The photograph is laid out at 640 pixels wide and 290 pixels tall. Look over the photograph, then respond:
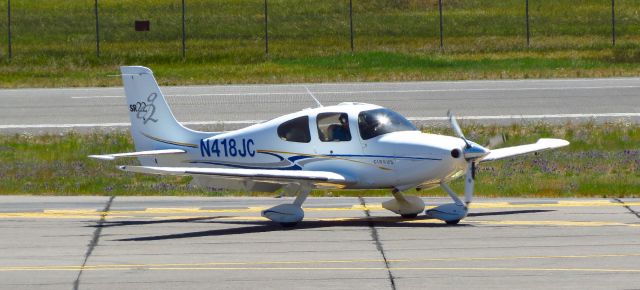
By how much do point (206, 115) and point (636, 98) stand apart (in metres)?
11.6

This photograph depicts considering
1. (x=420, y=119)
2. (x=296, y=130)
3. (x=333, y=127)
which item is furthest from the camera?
(x=420, y=119)

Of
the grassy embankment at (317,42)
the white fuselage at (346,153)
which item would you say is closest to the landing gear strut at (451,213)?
the white fuselage at (346,153)

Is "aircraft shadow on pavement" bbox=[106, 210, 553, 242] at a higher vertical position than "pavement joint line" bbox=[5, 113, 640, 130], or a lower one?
lower

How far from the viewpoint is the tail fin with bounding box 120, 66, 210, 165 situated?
2053cm

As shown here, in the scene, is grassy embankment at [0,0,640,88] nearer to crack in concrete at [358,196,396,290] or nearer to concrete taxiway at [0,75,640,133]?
concrete taxiway at [0,75,640,133]

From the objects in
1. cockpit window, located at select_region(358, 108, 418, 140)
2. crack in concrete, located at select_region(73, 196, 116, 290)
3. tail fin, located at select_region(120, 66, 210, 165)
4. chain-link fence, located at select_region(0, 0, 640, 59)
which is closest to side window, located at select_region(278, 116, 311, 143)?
cockpit window, located at select_region(358, 108, 418, 140)

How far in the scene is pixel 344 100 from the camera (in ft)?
113

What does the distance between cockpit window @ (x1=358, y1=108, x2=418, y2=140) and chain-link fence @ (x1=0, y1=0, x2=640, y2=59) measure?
26487 millimetres

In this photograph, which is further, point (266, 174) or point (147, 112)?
point (147, 112)

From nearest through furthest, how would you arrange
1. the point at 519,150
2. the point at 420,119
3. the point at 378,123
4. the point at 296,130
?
the point at 378,123, the point at 296,130, the point at 519,150, the point at 420,119

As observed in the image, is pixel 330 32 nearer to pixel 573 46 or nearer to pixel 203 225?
pixel 573 46

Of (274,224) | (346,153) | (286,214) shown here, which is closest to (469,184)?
(346,153)

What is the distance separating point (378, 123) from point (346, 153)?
66cm

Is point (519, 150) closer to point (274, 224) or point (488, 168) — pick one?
point (274, 224)
